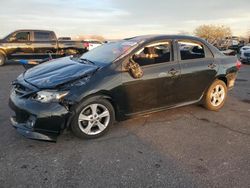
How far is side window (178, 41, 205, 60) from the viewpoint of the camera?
5368 mm

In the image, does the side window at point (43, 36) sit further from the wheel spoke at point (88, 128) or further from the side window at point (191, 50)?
the wheel spoke at point (88, 128)

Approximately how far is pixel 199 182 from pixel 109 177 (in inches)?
40.0

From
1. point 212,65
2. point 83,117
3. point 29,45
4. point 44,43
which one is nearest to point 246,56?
point 44,43

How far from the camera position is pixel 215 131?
188 inches

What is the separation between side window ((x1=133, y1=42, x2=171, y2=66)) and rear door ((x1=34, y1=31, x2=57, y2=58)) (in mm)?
10634

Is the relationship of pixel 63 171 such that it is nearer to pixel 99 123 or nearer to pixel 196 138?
pixel 99 123

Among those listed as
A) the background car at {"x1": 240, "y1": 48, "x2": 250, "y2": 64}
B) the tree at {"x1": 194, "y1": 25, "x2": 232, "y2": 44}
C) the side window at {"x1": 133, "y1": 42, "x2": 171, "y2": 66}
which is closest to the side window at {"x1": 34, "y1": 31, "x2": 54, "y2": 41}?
the side window at {"x1": 133, "y1": 42, "x2": 171, "y2": 66}

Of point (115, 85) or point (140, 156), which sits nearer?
point (140, 156)

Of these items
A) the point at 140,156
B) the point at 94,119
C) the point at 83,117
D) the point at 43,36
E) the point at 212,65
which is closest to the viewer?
the point at 140,156

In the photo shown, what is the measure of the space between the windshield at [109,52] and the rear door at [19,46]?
9.82 m

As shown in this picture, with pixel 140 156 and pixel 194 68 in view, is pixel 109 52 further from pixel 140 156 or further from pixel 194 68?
pixel 140 156

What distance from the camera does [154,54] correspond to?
516 centimetres

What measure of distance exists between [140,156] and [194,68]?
2.36 metres

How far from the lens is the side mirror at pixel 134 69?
456 cm
